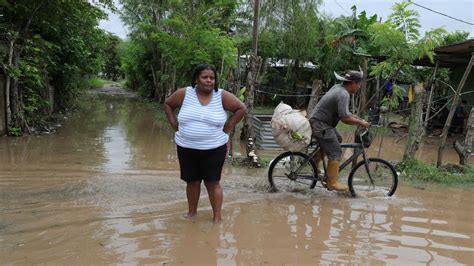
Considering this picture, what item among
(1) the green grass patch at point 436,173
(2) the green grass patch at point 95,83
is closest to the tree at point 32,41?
(1) the green grass patch at point 436,173

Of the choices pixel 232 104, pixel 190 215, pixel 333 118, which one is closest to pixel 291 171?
pixel 333 118

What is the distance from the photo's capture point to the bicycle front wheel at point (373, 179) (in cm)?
600

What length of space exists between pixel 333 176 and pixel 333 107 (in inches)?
36.3

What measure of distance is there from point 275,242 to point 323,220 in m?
1.01

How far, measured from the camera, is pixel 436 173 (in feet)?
24.7

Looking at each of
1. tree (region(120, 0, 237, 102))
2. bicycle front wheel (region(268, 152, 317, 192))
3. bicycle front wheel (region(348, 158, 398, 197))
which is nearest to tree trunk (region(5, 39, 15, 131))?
tree (region(120, 0, 237, 102))

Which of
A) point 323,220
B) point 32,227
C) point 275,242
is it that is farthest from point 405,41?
point 32,227

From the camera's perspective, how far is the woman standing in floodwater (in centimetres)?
430

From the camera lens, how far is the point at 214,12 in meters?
19.0

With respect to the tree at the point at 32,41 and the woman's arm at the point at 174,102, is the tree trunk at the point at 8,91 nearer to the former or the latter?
the tree at the point at 32,41

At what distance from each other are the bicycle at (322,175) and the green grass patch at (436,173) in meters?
1.36

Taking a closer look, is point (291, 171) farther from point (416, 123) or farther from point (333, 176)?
point (416, 123)

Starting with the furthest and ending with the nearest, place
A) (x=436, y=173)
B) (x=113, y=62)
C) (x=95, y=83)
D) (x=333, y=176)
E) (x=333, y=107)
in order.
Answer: (x=113, y=62) < (x=95, y=83) < (x=436, y=173) < (x=333, y=176) < (x=333, y=107)

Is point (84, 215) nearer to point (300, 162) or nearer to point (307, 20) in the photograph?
point (300, 162)
